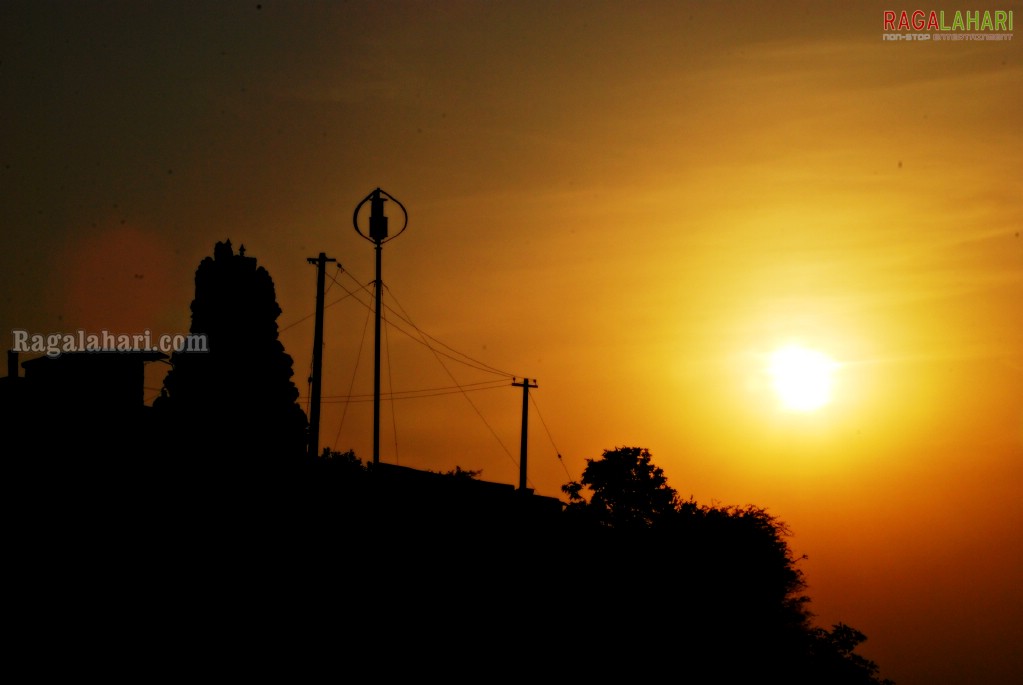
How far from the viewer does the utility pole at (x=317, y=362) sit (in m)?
42.2

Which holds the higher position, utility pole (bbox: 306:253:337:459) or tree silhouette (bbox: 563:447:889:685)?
utility pole (bbox: 306:253:337:459)

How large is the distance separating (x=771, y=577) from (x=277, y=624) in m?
36.0

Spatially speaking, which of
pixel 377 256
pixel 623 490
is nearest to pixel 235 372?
pixel 377 256

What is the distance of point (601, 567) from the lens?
4962 cm

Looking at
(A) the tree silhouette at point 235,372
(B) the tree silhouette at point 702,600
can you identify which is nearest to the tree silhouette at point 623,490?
(B) the tree silhouette at point 702,600

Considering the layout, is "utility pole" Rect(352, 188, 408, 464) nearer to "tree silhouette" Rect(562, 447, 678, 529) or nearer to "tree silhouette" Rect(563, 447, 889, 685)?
"tree silhouette" Rect(563, 447, 889, 685)

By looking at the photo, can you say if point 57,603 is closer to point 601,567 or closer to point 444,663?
point 444,663

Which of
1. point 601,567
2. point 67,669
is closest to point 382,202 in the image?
point 601,567

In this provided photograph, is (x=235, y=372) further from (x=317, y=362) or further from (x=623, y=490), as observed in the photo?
(x=623, y=490)

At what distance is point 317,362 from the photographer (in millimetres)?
42906

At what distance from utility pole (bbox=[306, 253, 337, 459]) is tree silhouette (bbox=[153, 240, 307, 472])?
6153mm

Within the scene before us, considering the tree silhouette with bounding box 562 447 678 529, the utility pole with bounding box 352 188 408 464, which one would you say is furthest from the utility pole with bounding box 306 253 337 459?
the tree silhouette with bounding box 562 447 678 529

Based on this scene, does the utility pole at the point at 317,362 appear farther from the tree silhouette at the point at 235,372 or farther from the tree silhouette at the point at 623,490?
the tree silhouette at the point at 623,490

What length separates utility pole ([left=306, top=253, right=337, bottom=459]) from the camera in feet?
139
